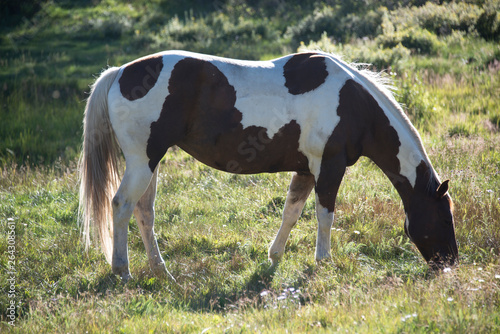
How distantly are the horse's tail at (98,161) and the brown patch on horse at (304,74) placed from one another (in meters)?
1.66

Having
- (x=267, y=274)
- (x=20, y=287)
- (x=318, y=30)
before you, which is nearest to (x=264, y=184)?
(x=267, y=274)

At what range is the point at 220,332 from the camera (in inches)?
137

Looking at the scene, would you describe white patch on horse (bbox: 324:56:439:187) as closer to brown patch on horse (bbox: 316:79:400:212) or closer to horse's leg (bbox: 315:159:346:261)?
brown patch on horse (bbox: 316:79:400:212)

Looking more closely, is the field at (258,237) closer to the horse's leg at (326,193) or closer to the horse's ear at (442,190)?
the horse's leg at (326,193)

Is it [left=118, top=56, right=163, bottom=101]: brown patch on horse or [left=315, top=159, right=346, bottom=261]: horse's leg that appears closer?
[left=118, top=56, right=163, bottom=101]: brown patch on horse

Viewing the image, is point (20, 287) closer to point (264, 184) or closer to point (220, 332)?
point (220, 332)

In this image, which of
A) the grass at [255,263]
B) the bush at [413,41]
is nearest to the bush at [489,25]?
the bush at [413,41]

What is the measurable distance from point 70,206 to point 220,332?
366 centimetres

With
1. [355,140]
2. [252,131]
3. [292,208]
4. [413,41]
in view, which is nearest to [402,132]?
[355,140]

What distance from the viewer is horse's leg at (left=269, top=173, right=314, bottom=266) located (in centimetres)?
507

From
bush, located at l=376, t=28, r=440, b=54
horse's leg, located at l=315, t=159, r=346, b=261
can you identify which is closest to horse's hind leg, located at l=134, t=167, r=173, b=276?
horse's leg, located at l=315, t=159, r=346, b=261

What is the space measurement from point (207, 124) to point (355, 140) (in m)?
1.43

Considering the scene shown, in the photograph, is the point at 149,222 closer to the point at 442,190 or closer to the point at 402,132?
the point at 402,132

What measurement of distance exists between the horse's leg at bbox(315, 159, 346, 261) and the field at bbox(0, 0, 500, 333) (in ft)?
0.92
